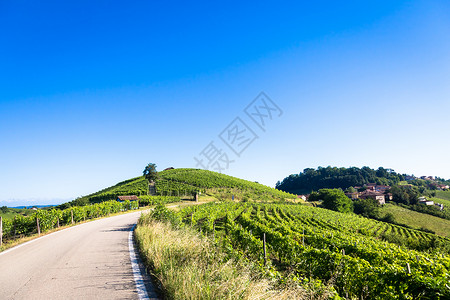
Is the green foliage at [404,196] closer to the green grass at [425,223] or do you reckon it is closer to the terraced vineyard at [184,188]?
the green grass at [425,223]

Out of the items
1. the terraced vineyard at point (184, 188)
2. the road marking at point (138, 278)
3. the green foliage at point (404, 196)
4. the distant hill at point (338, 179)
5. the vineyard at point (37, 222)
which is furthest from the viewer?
the distant hill at point (338, 179)

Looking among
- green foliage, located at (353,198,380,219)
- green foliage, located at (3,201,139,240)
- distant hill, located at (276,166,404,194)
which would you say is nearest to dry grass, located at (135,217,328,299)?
green foliage, located at (3,201,139,240)

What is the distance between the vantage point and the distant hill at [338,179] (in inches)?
6112

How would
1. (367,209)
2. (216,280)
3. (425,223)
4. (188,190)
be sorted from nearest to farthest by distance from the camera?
(216,280) → (425,223) → (188,190) → (367,209)

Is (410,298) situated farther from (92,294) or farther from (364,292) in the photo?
(92,294)

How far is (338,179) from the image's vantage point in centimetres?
15725

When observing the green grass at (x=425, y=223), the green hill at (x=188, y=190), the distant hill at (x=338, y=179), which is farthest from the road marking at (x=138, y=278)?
the distant hill at (x=338, y=179)

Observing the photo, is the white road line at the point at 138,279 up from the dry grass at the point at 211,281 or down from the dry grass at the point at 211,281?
down

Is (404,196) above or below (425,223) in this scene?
above

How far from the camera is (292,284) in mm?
4465

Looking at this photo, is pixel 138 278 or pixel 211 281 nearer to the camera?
pixel 211 281

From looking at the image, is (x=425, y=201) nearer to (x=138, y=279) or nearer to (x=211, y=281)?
(x=211, y=281)

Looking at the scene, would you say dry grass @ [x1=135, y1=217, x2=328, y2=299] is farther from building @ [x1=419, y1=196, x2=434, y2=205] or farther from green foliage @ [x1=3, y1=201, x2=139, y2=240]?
building @ [x1=419, y1=196, x2=434, y2=205]

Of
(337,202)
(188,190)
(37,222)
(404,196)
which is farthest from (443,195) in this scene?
(37,222)
